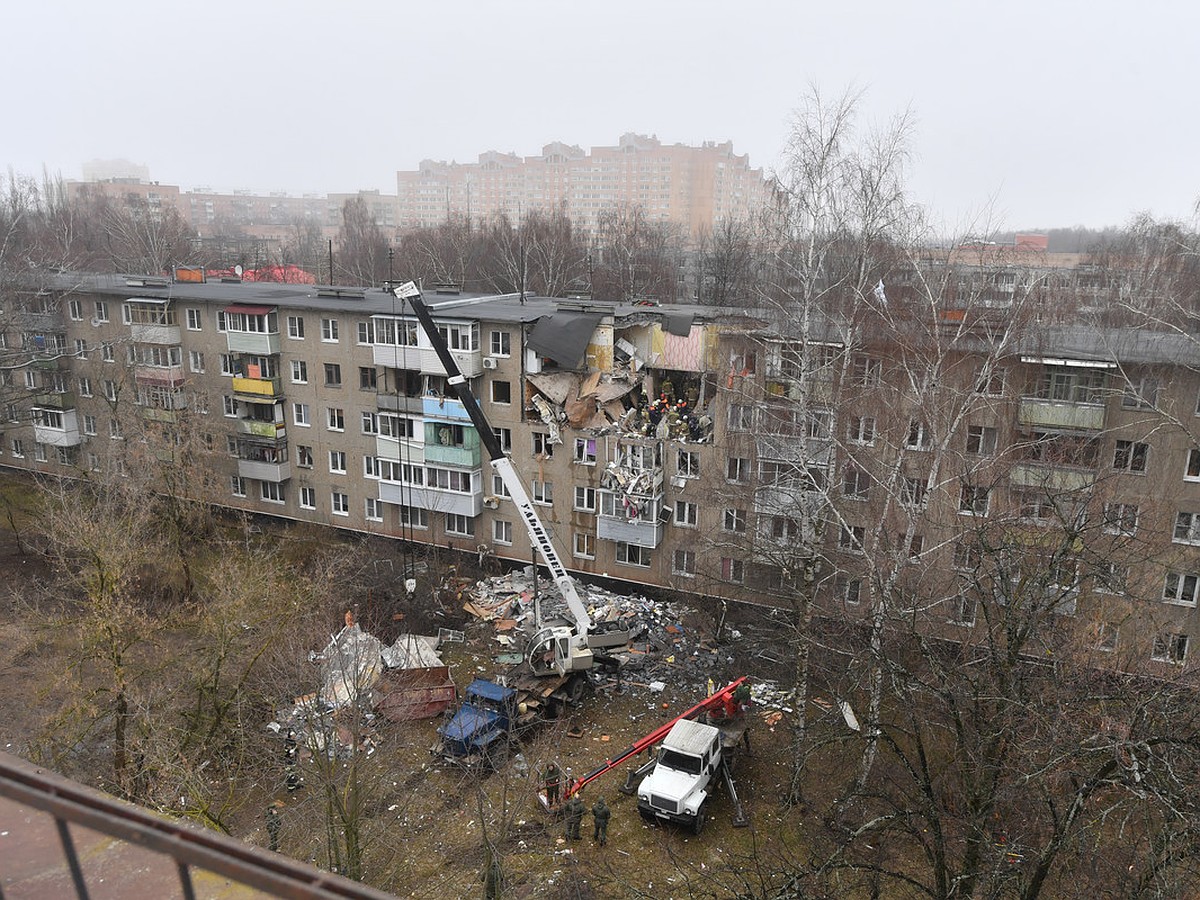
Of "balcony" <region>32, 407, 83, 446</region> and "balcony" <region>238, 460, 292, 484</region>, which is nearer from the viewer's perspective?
"balcony" <region>238, 460, 292, 484</region>

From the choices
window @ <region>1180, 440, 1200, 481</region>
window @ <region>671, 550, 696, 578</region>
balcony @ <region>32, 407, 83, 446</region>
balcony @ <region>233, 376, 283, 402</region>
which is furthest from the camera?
balcony @ <region>32, 407, 83, 446</region>

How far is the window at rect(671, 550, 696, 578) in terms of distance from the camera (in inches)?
1140

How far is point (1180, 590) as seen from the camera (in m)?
23.5

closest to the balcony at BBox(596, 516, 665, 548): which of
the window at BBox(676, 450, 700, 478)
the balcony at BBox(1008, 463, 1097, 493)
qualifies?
the window at BBox(676, 450, 700, 478)

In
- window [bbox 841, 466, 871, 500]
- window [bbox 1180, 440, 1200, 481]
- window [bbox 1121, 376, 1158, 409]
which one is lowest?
window [bbox 841, 466, 871, 500]

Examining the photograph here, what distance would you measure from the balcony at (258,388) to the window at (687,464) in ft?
59.4

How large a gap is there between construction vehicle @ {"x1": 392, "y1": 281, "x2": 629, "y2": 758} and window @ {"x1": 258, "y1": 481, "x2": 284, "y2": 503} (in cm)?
1711

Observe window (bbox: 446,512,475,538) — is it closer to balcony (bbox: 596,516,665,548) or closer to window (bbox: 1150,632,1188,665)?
balcony (bbox: 596,516,665,548)

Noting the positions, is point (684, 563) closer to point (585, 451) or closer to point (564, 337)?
point (585, 451)

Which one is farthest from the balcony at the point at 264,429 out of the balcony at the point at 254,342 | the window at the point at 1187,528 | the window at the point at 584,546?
the window at the point at 1187,528

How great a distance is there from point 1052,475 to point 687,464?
467 inches

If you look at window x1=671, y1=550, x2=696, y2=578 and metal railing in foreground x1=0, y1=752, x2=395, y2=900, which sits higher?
metal railing in foreground x1=0, y1=752, x2=395, y2=900

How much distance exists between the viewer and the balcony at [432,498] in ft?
104

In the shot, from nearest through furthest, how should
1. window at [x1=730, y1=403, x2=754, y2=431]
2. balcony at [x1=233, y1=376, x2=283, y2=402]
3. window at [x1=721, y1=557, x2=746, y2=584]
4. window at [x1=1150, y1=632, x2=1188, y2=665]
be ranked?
window at [x1=1150, y1=632, x2=1188, y2=665], window at [x1=730, y1=403, x2=754, y2=431], window at [x1=721, y1=557, x2=746, y2=584], balcony at [x1=233, y1=376, x2=283, y2=402]
